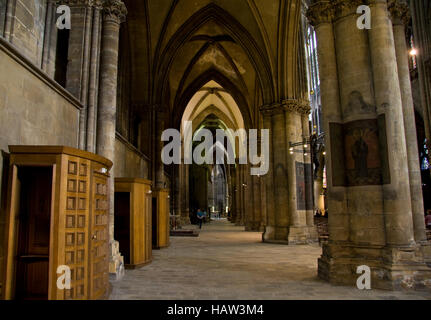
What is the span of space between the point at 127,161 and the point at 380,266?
924 centimetres

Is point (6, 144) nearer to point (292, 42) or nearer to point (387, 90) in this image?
point (387, 90)

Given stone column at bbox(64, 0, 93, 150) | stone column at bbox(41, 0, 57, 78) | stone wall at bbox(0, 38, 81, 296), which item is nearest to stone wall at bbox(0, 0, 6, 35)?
stone column at bbox(64, 0, 93, 150)

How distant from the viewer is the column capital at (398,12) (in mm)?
7702

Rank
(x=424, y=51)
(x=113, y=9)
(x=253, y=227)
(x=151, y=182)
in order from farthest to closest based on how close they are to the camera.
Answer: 1. (x=253, y=227)
2. (x=424, y=51)
3. (x=151, y=182)
4. (x=113, y=9)

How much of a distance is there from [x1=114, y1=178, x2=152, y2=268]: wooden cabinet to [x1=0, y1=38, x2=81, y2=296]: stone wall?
183 cm

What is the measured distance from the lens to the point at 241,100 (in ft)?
84.4

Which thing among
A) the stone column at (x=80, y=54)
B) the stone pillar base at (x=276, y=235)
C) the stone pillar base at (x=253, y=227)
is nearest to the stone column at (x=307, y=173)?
the stone pillar base at (x=276, y=235)

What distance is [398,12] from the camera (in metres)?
7.86

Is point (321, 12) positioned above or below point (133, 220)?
above

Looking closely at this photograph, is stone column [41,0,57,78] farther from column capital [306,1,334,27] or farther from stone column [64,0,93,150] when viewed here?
column capital [306,1,334,27]

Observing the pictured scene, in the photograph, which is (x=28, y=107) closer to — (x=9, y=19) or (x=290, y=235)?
(x=9, y=19)

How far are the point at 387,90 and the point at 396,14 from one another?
107 inches

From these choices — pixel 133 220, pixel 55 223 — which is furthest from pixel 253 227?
pixel 55 223

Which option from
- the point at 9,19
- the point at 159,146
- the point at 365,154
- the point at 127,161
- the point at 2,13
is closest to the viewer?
the point at 365,154
